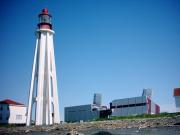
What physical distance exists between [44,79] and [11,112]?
20.5 meters

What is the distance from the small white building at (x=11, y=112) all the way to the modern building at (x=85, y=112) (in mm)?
25769

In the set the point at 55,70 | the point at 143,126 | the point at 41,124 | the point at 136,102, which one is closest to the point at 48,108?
the point at 41,124

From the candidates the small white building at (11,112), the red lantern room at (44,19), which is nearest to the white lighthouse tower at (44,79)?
the red lantern room at (44,19)

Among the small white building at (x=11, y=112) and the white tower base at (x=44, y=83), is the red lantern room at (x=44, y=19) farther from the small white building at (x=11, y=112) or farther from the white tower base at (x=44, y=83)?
the small white building at (x=11, y=112)

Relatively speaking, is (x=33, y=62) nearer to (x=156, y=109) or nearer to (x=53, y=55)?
(x=53, y=55)

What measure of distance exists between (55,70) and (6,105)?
72.6 ft

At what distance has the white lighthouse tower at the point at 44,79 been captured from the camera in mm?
56219

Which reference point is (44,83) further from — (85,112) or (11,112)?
(85,112)

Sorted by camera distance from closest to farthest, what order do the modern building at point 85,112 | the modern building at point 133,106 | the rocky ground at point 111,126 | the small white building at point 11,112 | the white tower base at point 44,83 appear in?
1. the rocky ground at point 111,126
2. the white tower base at point 44,83
3. the small white building at point 11,112
4. the modern building at point 133,106
5. the modern building at point 85,112

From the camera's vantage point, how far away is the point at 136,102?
3376 inches

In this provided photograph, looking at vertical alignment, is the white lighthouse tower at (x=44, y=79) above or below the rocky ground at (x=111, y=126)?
above

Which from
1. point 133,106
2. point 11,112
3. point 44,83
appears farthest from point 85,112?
point 44,83

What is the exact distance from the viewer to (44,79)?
58.7m

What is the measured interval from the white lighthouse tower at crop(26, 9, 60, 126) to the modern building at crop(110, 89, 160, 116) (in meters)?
34.7
